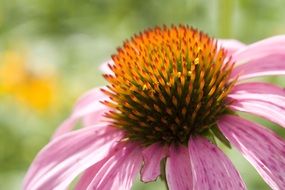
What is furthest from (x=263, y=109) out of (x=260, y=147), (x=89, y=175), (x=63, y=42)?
(x=63, y=42)

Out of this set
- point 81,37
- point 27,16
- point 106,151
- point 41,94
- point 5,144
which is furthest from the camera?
point 27,16

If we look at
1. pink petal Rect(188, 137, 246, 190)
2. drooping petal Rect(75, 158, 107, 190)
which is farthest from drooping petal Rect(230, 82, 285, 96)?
drooping petal Rect(75, 158, 107, 190)

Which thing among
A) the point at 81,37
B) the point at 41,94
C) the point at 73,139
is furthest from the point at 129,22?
the point at 73,139

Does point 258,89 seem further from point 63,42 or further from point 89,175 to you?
point 63,42

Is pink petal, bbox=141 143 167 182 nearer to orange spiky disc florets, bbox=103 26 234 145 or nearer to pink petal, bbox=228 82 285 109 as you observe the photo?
orange spiky disc florets, bbox=103 26 234 145

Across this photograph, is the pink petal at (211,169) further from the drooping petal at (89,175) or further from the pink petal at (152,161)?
the drooping petal at (89,175)

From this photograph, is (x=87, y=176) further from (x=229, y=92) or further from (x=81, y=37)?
(x=81, y=37)
